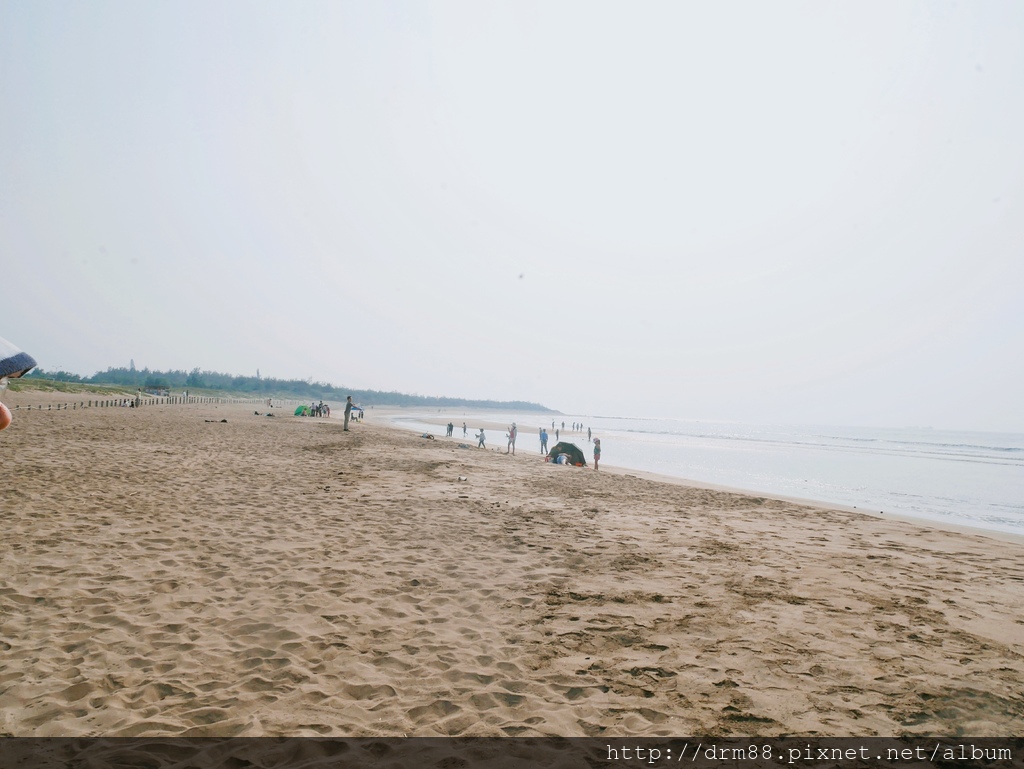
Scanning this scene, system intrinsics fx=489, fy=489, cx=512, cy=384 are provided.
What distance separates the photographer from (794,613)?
228 inches

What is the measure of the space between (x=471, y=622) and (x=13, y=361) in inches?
172

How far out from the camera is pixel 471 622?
5262 millimetres

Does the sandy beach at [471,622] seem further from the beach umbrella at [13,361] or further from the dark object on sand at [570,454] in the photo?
the dark object on sand at [570,454]

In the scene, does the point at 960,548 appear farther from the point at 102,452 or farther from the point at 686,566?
the point at 102,452

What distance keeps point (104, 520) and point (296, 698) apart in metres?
6.76

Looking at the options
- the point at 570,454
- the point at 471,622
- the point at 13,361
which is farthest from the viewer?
the point at 570,454

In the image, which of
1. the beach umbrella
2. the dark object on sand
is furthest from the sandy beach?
the dark object on sand

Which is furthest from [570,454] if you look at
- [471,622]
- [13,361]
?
[13,361]

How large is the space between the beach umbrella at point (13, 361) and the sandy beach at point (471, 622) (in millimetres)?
2442

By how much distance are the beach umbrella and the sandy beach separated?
2.44 metres

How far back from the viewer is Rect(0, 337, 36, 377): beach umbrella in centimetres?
260

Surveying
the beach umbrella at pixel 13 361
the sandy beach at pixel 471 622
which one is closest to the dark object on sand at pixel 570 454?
the sandy beach at pixel 471 622

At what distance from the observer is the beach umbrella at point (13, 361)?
2598mm

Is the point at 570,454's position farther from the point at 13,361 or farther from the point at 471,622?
the point at 13,361
